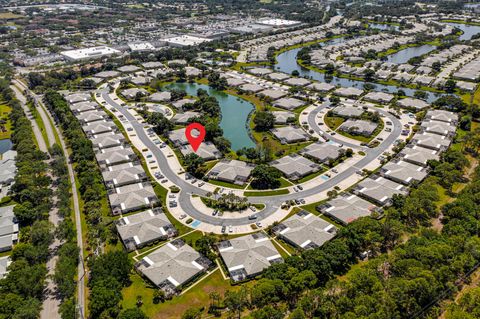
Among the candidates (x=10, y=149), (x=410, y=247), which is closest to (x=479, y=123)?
(x=410, y=247)

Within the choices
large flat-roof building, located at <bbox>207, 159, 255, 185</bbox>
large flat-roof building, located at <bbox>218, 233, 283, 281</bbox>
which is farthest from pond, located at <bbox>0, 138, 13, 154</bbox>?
large flat-roof building, located at <bbox>218, 233, 283, 281</bbox>

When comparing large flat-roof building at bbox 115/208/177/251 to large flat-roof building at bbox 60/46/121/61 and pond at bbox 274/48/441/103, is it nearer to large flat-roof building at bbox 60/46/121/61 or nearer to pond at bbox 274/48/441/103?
pond at bbox 274/48/441/103

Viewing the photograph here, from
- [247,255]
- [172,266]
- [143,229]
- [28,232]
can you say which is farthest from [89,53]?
[247,255]

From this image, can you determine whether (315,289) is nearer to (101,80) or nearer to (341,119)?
Result: (341,119)

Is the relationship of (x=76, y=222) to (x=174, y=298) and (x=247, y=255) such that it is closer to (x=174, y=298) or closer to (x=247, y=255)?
(x=174, y=298)

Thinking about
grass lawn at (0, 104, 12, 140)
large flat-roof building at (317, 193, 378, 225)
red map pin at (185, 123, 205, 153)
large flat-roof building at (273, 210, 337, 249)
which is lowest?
grass lawn at (0, 104, 12, 140)

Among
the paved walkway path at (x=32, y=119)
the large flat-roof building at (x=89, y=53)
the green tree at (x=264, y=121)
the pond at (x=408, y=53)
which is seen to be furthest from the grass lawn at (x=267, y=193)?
the large flat-roof building at (x=89, y=53)
